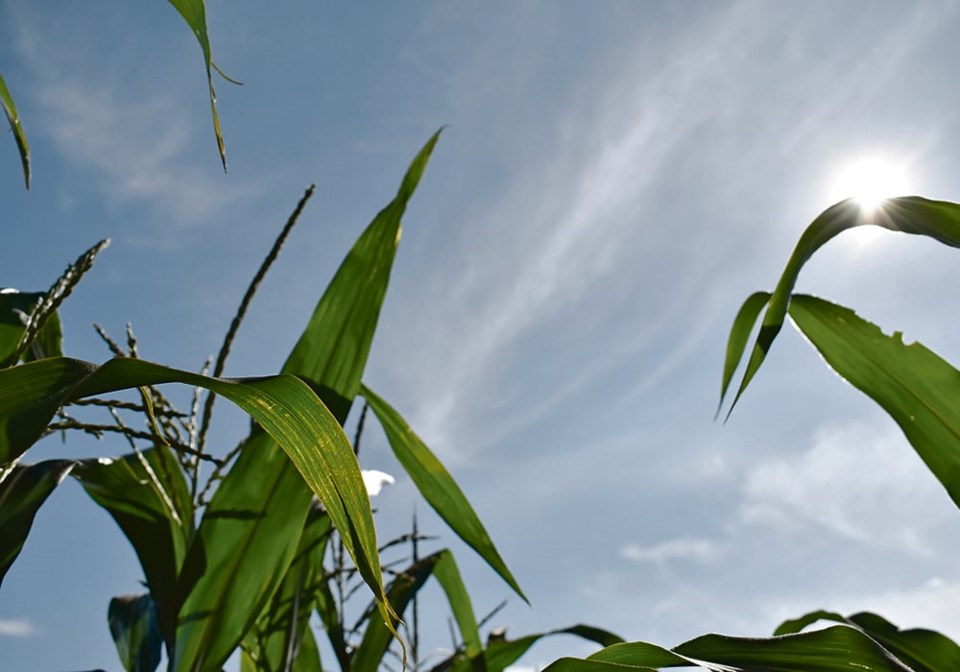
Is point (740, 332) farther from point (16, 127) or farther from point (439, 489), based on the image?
point (16, 127)

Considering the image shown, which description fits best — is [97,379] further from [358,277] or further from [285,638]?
[285,638]

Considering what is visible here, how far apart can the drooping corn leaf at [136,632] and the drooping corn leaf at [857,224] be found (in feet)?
2.18

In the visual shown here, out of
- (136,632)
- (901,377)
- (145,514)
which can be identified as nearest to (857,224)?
(901,377)

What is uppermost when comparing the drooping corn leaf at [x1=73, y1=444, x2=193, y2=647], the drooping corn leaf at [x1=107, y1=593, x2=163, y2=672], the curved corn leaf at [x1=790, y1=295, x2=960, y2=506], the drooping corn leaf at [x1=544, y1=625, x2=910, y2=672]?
the curved corn leaf at [x1=790, y1=295, x2=960, y2=506]

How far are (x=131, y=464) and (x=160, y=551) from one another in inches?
4.0

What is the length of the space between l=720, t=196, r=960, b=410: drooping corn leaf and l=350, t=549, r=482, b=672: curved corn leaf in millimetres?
514

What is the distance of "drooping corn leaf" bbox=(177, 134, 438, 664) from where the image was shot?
0.65 metres

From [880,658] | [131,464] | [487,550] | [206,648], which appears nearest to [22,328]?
[131,464]

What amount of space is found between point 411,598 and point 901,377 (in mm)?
614

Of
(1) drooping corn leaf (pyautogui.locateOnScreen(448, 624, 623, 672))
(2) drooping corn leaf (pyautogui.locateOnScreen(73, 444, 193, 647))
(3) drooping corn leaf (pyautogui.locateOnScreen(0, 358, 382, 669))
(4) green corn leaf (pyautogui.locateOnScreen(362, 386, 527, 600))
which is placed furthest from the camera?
(1) drooping corn leaf (pyautogui.locateOnScreen(448, 624, 623, 672))

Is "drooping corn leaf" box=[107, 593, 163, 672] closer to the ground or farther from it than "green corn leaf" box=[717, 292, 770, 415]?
closer to the ground

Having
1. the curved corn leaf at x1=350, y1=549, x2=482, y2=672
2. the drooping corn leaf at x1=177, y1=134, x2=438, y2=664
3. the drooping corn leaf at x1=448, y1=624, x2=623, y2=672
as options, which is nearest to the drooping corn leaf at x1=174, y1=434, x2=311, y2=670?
the drooping corn leaf at x1=177, y1=134, x2=438, y2=664

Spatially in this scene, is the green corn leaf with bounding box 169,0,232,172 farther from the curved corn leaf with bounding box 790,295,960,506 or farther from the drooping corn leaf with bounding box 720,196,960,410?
the curved corn leaf with bounding box 790,295,960,506

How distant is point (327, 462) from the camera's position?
41cm
